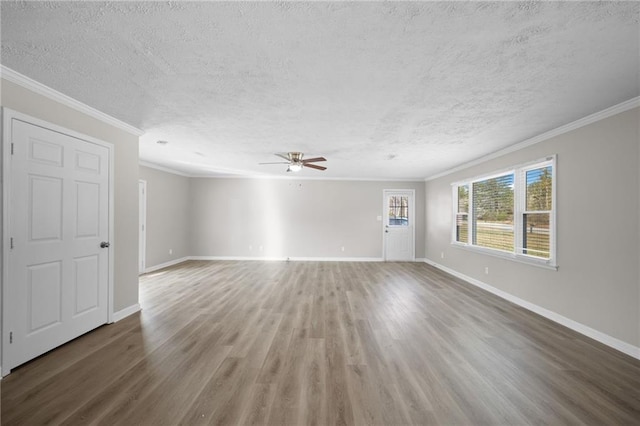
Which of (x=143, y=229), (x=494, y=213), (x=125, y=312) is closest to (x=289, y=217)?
(x=143, y=229)

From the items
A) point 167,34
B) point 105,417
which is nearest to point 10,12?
point 167,34

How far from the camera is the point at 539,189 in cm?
367

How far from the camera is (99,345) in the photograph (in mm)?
2621

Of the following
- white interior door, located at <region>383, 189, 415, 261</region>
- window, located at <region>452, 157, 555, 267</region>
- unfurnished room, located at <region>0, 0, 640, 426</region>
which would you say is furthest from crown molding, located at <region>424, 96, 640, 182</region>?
white interior door, located at <region>383, 189, 415, 261</region>

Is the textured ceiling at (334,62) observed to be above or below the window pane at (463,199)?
above

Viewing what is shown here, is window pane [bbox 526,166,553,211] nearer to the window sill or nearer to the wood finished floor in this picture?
the window sill

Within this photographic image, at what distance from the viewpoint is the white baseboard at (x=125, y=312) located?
10.5 feet

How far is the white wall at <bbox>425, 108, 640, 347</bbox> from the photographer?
2.54 m

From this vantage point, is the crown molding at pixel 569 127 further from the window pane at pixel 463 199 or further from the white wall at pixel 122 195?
the white wall at pixel 122 195

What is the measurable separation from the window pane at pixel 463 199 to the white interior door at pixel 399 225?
190cm

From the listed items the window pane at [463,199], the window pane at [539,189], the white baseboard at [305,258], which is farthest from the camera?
the white baseboard at [305,258]

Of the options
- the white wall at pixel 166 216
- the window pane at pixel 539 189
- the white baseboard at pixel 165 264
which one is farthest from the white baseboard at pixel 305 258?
the window pane at pixel 539 189

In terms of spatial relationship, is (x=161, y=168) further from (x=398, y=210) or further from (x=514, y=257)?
(x=514, y=257)

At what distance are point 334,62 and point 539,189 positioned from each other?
361 cm
